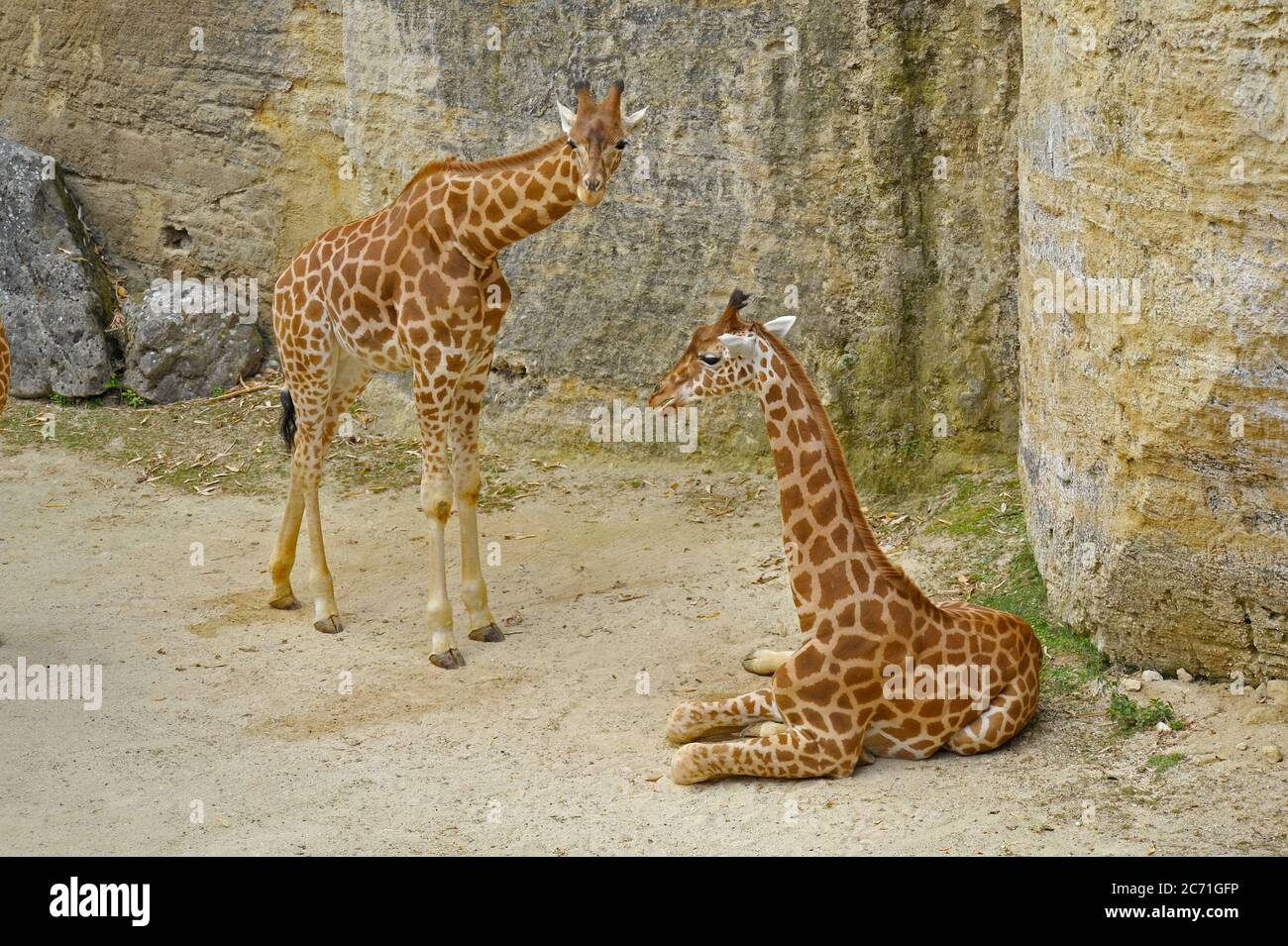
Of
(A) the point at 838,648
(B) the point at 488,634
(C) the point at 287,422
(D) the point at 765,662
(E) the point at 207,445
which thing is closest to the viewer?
(A) the point at 838,648

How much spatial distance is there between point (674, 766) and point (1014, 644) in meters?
1.59

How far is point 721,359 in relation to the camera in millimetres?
6664

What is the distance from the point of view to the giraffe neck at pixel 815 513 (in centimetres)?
643

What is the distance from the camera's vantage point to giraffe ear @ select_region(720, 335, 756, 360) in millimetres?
6539

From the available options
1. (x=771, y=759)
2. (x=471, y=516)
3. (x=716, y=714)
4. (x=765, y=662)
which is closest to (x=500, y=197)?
(x=471, y=516)

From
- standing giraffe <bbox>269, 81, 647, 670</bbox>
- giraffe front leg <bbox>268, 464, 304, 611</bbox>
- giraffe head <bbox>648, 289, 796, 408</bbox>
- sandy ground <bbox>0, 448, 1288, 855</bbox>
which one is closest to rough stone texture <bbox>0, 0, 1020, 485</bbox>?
sandy ground <bbox>0, 448, 1288, 855</bbox>

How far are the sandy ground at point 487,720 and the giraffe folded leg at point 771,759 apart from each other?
76 mm

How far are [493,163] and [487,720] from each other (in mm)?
2877

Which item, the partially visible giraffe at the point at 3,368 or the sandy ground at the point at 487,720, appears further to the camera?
the partially visible giraffe at the point at 3,368

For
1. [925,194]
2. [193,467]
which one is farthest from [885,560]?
[193,467]

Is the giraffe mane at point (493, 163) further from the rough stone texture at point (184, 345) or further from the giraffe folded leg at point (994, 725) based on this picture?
the rough stone texture at point (184, 345)

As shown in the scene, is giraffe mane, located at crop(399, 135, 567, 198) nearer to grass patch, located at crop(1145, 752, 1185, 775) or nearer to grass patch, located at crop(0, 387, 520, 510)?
grass patch, located at crop(0, 387, 520, 510)

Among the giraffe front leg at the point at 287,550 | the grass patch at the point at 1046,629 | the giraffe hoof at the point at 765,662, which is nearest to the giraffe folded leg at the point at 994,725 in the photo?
the grass patch at the point at 1046,629

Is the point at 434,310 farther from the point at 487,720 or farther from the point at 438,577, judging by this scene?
the point at 487,720
